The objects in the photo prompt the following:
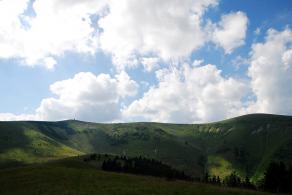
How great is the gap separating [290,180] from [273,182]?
5233 mm

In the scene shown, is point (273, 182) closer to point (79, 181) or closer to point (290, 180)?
point (290, 180)

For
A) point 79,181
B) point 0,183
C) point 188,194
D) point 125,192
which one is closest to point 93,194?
point 125,192

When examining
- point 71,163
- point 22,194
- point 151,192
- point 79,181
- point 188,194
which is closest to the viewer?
point 188,194

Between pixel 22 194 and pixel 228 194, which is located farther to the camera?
pixel 22 194

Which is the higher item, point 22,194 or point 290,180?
point 290,180

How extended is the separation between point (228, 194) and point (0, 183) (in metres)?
55.8

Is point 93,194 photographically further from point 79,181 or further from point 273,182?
point 273,182

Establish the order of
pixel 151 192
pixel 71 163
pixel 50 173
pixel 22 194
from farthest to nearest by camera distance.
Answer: pixel 71 163
pixel 50 173
pixel 22 194
pixel 151 192

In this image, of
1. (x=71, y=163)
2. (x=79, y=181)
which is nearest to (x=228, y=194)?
(x=79, y=181)

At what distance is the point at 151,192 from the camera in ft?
187

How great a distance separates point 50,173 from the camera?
9881cm

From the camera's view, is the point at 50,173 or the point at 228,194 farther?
the point at 50,173

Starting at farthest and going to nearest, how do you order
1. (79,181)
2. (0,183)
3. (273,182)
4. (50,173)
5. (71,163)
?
(71,163), (273,182), (50,173), (0,183), (79,181)

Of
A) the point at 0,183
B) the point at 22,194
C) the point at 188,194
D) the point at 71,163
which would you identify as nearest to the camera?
the point at 188,194
